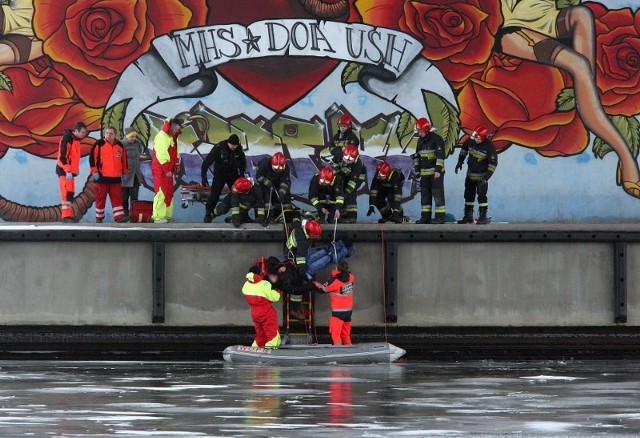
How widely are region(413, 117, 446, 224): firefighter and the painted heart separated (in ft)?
11.4

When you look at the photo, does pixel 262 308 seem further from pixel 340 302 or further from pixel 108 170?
pixel 108 170

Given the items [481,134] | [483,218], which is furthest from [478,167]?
[483,218]

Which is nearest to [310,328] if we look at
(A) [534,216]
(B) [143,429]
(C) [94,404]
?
(A) [534,216]

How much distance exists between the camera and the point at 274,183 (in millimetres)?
23969

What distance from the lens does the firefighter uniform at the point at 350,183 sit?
2419 cm

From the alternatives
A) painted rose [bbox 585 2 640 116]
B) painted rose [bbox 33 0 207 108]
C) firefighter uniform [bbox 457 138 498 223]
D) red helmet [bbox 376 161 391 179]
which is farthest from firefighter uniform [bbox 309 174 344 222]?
painted rose [bbox 585 2 640 116]

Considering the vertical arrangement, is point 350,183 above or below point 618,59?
below

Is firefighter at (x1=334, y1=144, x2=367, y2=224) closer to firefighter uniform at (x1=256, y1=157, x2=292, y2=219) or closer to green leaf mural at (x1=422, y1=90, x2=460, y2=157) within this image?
firefighter uniform at (x1=256, y1=157, x2=292, y2=219)

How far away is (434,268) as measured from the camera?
23.3m

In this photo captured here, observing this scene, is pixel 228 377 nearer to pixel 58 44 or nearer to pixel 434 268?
pixel 434 268

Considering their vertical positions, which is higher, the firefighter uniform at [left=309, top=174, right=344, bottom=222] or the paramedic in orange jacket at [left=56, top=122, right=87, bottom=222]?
the paramedic in orange jacket at [left=56, top=122, right=87, bottom=222]

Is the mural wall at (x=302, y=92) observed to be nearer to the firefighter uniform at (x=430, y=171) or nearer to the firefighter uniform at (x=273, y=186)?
the firefighter uniform at (x=430, y=171)

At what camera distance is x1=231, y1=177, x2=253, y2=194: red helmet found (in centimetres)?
2358

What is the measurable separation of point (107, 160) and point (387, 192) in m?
4.20
